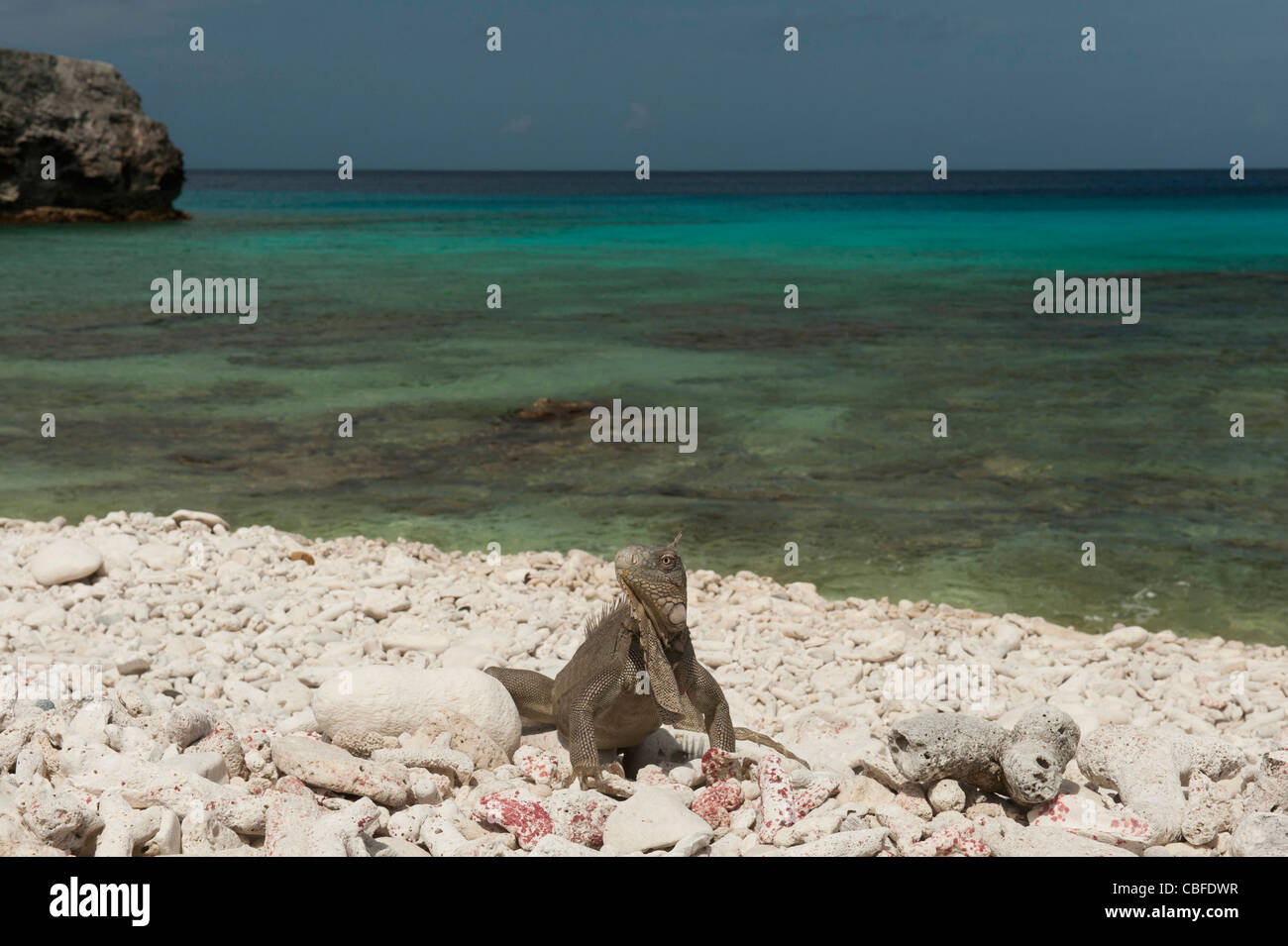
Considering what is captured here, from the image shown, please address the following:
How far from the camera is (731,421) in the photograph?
604 inches

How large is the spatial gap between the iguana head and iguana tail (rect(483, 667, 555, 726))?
2.23 feet

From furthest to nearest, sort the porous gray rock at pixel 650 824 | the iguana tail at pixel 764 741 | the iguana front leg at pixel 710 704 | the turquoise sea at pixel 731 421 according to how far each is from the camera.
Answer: the turquoise sea at pixel 731 421, the iguana tail at pixel 764 741, the iguana front leg at pixel 710 704, the porous gray rock at pixel 650 824

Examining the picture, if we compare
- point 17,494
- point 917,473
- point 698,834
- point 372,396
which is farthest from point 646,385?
point 698,834

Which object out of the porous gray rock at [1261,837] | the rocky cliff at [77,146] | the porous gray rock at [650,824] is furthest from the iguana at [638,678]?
the rocky cliff at [77,146]

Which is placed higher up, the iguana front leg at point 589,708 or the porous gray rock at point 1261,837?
the iguana front leg at point 589,708

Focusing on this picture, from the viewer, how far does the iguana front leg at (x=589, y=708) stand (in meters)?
4.45

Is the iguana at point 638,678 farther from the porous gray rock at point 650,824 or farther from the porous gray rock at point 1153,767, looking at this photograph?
the porous gray rock at point 1153,767

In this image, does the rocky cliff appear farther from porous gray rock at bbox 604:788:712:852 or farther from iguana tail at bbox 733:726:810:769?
porous gray rock at bbox 604:788:712:852

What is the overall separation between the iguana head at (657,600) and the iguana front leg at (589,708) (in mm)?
159

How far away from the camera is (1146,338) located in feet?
74.4

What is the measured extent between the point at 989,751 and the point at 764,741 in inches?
42.2

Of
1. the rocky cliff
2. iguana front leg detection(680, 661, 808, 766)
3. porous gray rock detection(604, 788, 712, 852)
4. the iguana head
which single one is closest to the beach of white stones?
porous gray rock detection(604, 788, 712, 852)

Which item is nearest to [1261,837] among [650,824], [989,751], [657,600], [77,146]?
[989,751]
